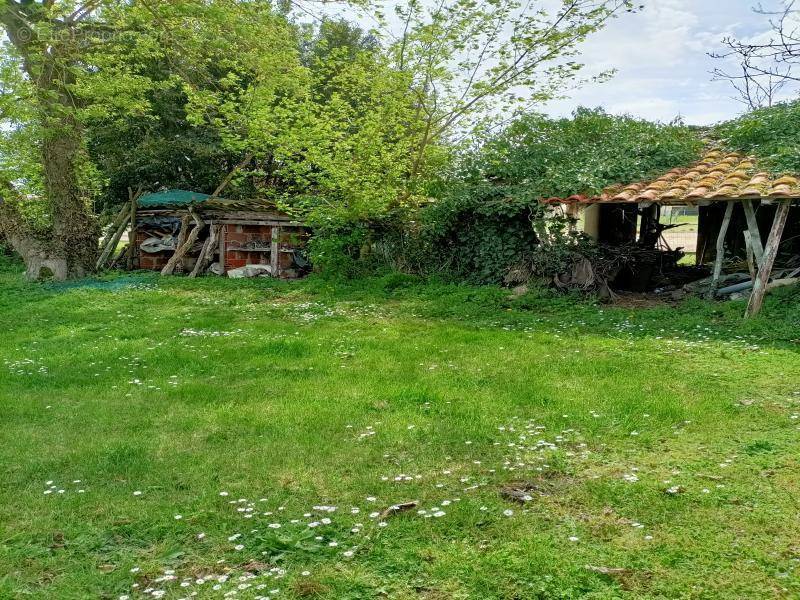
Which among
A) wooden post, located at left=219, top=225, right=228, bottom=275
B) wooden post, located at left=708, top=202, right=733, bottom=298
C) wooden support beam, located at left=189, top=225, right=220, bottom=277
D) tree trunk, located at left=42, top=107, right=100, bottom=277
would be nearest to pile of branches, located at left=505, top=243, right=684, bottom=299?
wooden post, located at left=708, top=202, right=733, bottom=298

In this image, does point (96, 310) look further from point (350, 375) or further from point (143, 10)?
point (350, 375)

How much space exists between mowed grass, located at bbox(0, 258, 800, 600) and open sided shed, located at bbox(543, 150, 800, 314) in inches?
68.1

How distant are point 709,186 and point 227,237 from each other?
1255cm

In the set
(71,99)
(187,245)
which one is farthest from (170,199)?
(71,99)

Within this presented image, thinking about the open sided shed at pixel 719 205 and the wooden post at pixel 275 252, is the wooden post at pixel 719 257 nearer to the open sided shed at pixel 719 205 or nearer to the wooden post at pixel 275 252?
the open sided shed at pixel 719 205

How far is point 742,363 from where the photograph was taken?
745 cm

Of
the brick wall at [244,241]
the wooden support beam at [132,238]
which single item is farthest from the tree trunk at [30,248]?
the brick wall at [244,241]

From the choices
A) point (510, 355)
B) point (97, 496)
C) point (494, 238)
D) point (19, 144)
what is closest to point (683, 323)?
point (510, 355)

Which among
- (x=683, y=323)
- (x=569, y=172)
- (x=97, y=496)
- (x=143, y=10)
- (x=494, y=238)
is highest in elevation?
(x=143, y=10)

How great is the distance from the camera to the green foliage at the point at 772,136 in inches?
423

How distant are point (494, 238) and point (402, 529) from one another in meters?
10.5

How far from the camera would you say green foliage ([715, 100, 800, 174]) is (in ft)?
35.3

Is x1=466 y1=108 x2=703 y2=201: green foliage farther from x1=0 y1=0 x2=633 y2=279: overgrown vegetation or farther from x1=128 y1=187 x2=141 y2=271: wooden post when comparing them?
x1=128 y1=187 x2=141 y2=271: wooden post

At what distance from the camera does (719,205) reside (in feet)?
50.2
